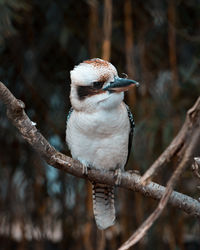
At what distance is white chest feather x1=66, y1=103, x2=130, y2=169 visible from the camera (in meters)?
1.61

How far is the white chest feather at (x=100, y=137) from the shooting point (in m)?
1.61

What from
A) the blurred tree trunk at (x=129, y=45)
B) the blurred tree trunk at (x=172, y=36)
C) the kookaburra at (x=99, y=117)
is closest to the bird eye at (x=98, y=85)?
the kookaburra at (x=99, y=117)

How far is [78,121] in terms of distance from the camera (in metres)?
1.64

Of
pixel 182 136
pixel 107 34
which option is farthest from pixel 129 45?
pixel 182 136

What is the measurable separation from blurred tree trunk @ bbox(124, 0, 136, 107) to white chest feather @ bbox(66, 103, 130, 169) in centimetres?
52

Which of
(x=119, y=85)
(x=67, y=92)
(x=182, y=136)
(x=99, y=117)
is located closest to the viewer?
(x=182, y=136)

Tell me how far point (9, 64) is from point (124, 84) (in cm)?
113

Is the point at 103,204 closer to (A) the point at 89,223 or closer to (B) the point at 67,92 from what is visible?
(A) the point at 89,223

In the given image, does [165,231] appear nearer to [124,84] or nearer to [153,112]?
[153,112]

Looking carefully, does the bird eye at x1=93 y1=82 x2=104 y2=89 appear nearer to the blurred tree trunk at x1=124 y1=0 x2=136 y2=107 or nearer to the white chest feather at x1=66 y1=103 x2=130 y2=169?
the white chest feather at x1=66 y1=103 x2=130 y2=169

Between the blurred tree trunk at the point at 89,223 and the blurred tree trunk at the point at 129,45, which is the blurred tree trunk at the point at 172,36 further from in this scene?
the blurred tree trunk at the point at 89,223

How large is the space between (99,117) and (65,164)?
0.32 meters

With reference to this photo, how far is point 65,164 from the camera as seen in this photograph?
51.8 inches

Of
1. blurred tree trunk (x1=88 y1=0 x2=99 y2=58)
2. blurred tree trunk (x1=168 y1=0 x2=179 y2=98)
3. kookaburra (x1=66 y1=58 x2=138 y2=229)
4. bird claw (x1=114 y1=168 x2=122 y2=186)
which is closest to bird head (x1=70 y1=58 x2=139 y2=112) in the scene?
kookaburra (x1=66 y1=58 x2=138 y2=229)
